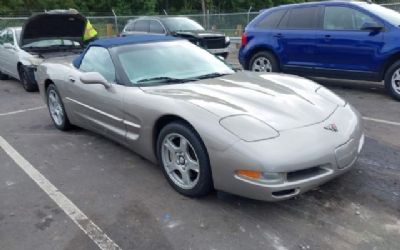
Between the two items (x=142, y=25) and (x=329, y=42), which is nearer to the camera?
(x=329, y=42)

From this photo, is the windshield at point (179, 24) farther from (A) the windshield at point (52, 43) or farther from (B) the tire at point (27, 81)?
(B) the tire at point (27, 81)

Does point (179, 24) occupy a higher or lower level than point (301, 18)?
lower

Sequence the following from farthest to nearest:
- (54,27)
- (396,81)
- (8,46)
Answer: (8,46), (54,27), (396,81)

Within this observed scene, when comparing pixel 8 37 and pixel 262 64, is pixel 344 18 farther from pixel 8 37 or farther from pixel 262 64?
pixel 8 37

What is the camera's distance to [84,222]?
3.44 meters

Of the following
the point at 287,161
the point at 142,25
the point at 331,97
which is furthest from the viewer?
the point at 142,25

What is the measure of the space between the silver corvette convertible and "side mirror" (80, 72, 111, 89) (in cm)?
1

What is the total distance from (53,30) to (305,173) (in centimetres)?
745

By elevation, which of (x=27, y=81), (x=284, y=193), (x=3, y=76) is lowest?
(x=3, y=76)

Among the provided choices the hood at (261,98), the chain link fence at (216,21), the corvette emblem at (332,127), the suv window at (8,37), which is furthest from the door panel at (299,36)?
the chain link fence at (216,21)

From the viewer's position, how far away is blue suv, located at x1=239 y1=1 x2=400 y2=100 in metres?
7.11

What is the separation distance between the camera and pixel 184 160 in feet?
12.4

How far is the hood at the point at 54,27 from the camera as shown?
8.70 metres

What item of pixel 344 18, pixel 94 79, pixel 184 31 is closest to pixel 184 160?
pixel 94 79
